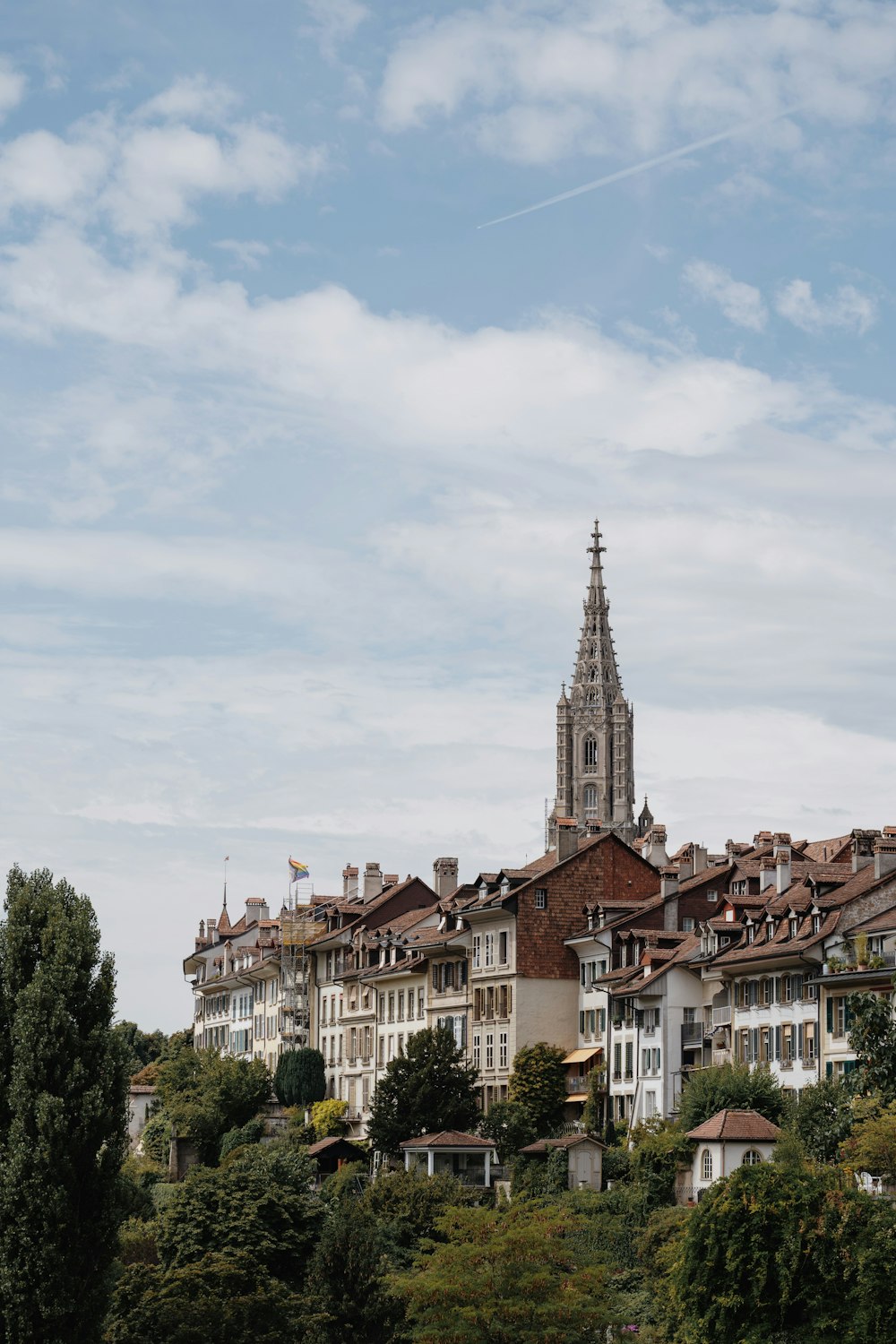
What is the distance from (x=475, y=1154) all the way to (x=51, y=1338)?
35.6 m

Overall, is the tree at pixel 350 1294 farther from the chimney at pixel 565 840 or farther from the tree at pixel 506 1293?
the chimney at pixel 565 840

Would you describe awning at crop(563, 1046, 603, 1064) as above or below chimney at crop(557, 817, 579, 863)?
below

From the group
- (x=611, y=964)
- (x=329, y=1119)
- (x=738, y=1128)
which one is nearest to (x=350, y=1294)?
(x=738, y=1128)

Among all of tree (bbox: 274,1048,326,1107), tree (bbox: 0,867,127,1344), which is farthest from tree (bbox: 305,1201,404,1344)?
tree (bbox: 274,1048,326,1107)

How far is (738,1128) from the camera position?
→ 68438 millimetres

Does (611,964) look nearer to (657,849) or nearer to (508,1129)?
(508,1129)

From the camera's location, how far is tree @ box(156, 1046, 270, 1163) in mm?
104500

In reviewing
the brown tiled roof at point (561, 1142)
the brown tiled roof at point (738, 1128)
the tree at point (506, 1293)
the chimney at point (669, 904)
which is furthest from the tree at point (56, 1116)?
the chimney at point (669, 904)

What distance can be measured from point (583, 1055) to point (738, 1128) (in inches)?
874

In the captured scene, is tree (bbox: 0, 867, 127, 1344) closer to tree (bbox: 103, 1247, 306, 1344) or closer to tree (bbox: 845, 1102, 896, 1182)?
tree (bbox: 103, 1247, 306, 1344)

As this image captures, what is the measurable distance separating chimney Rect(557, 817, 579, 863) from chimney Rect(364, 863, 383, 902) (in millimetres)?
22531

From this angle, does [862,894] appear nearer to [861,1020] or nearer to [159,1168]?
[861,1020]

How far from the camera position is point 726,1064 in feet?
246

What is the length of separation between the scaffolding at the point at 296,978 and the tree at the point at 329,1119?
1112cm
